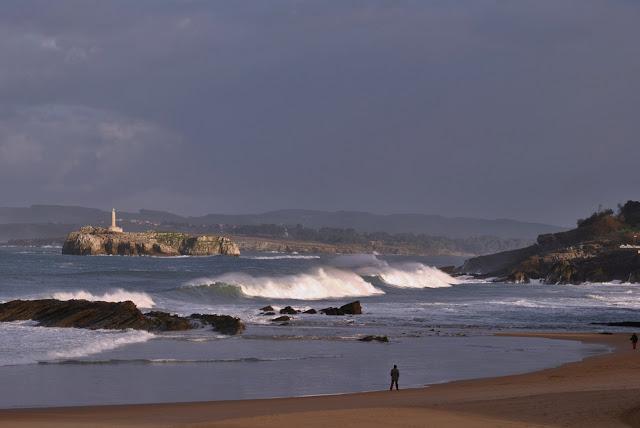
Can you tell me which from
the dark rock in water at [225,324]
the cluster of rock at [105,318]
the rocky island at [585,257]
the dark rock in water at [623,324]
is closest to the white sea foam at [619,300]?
the dark rock in water at [623,324]

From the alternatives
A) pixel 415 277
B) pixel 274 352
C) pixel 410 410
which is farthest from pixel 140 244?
pixel 410 410

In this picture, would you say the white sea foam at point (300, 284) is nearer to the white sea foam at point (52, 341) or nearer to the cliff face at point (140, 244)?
the white sea foam at point (52, 341)

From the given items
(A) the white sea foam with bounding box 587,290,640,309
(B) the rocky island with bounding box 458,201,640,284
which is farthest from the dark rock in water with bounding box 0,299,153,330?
(B) the rocky island with bounding box 458,201,640,284

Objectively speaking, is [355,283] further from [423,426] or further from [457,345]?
[423,426]

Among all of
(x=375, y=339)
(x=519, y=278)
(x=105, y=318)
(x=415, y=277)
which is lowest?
(x=375, y=339)

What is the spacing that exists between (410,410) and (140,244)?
6125 inches

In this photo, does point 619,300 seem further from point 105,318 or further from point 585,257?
point 585,257

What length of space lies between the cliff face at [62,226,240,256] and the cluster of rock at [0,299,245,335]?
12789 cm

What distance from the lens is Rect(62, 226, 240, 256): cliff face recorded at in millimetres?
159875

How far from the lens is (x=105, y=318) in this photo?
106 feet

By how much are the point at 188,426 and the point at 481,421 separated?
4560mm

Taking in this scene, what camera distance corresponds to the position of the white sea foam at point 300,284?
62188 mm

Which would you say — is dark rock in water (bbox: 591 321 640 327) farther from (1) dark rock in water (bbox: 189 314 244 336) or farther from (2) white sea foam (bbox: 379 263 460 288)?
(2) white sea foam (bbox: 379 263 460 288)

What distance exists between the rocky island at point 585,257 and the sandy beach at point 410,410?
73.4m
